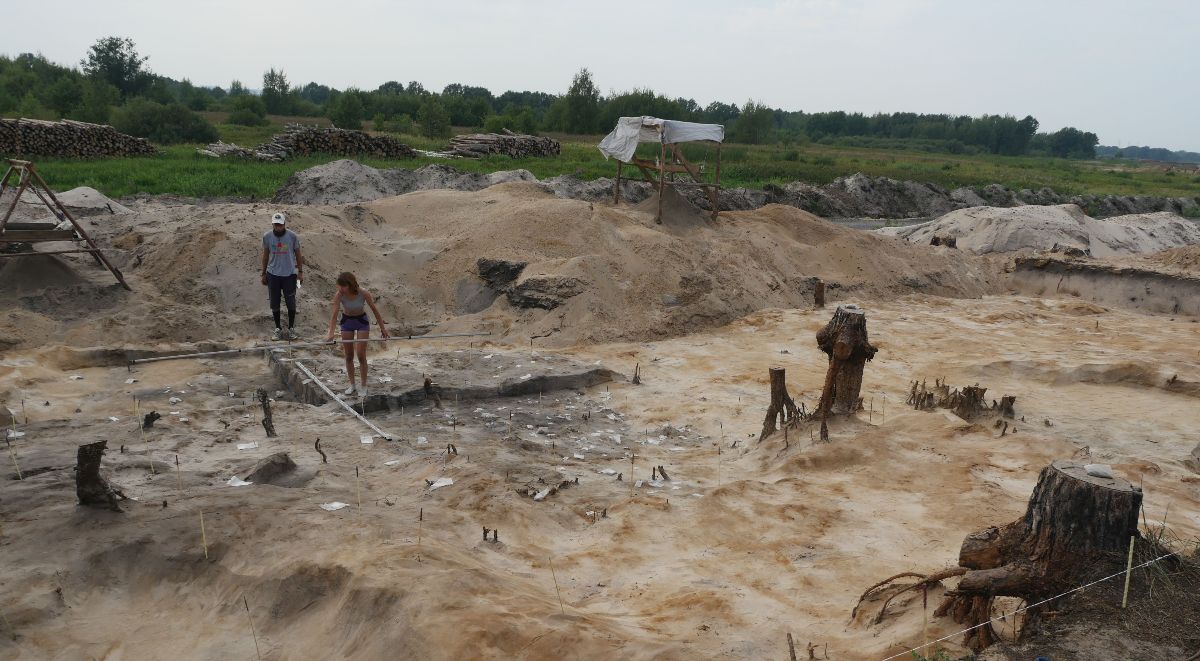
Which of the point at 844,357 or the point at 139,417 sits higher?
the point at 844,357

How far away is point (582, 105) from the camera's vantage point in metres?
46.8

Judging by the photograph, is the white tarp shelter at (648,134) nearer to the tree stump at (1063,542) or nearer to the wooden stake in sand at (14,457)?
the wooden stake in sand at (14,457)

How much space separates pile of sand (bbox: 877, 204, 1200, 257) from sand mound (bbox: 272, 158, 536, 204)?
1124cm

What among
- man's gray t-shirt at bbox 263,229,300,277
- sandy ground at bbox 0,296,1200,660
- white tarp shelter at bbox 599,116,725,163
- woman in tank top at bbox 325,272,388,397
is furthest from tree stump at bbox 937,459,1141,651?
white tarp shelter at bbox 599,116,725,163

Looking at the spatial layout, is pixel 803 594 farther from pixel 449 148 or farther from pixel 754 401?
pixel 449 148

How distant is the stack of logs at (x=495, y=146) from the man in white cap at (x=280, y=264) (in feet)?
62.5

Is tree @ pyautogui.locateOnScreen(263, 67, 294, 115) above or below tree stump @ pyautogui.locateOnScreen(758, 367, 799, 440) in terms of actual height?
above

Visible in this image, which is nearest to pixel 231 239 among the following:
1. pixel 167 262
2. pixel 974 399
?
pixel 167 262

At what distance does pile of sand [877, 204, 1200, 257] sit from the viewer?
19.9 m

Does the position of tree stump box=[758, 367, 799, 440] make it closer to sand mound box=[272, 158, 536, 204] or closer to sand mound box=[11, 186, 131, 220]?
sand mound box=[11, 186, 131, 220]

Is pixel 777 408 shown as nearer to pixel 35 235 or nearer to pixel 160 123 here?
pixel 35 235

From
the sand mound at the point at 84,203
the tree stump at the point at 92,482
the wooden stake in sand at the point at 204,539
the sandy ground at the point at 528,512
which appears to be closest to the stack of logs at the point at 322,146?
the sand mound at the point at 84,203

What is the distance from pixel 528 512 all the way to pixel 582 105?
1742 inches

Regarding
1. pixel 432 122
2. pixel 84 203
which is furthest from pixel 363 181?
pixel 432 122
